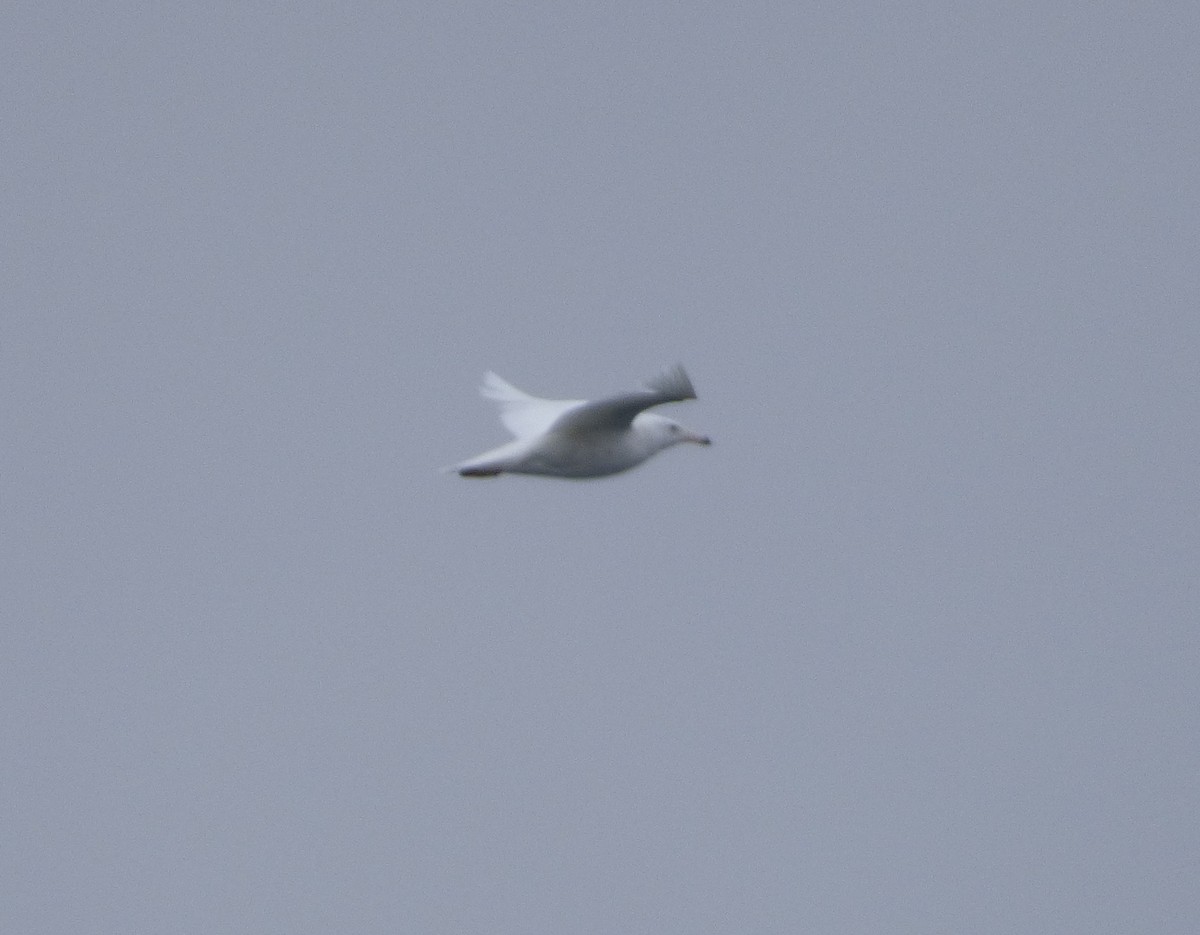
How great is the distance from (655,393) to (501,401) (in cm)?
418

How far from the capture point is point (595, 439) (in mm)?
17859

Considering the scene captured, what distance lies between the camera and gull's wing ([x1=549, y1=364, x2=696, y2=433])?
1664 cm

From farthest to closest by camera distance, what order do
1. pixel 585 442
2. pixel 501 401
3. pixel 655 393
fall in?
pixel 501 401, pixel 585 442, pixel 655 393

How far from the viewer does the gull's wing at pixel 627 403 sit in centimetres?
1664

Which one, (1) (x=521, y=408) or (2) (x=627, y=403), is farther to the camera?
(1) (x=521, y=408)

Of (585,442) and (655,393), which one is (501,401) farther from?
(655,393)

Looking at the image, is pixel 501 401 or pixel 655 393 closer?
pixel 655 393

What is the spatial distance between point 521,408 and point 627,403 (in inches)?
137

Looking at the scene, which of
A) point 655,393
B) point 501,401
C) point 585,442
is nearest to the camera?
point 655,393

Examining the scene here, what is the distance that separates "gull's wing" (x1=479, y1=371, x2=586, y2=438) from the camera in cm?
1908

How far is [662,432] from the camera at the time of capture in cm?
1900

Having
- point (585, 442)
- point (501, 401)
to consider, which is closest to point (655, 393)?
point (585, 442)

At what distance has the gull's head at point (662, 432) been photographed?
18.7 meters

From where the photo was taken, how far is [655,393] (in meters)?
16.6
